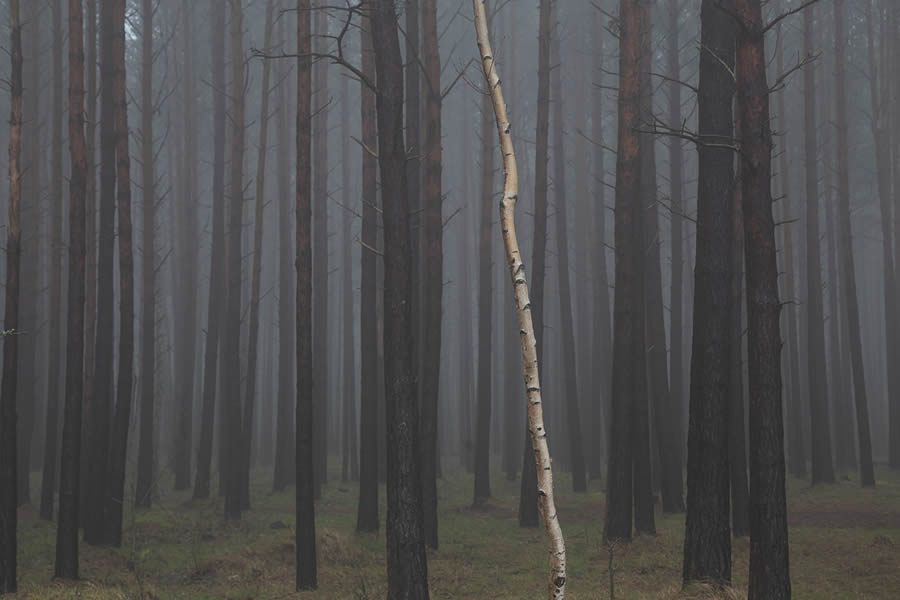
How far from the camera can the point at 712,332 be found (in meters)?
10.0

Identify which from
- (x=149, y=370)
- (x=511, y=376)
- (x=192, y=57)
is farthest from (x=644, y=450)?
(x=192, y=57)

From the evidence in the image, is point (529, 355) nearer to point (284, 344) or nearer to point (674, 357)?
point (674, 357)

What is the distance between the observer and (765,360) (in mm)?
8266

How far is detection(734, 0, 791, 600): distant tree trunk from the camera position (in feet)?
26.5

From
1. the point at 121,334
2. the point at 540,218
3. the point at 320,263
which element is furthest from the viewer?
the point at 320,263

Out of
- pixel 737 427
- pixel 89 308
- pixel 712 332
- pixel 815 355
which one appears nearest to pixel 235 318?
pixel 89 308

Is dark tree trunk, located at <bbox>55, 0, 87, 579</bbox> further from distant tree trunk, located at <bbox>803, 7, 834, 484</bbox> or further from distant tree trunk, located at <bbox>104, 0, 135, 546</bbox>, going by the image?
distant tree trunk, located at <bbox>803, 7, 834, 484</bbox>

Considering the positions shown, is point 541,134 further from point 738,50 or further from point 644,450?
point 738,50

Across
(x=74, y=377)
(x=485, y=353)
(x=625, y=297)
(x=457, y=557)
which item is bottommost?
(x=457, y=557)

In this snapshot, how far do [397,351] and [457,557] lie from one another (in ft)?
18.3

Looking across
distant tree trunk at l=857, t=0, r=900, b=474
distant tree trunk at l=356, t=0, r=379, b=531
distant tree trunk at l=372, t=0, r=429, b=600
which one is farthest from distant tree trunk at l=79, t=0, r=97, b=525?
distant tree trunk at l=857, t=0, r=900, b=474

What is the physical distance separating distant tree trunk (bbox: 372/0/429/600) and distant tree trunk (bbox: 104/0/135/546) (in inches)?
235

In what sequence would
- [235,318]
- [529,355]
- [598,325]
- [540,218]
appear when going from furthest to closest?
1. [598,325]
2. [235,318]
3. [540,218]
4. [529,355]

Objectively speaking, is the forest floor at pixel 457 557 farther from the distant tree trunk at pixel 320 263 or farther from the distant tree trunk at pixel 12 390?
the distant tree trunk at pixel 320 263
